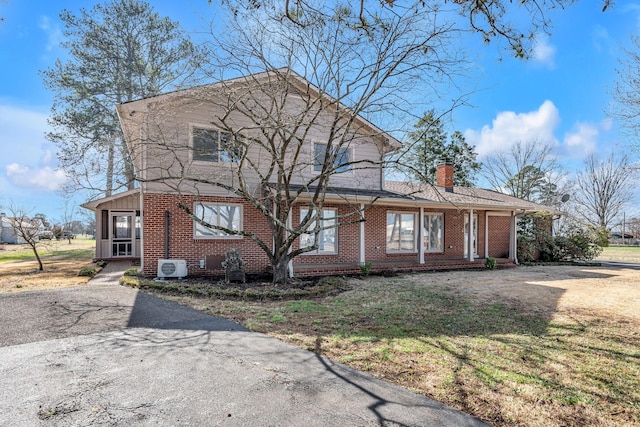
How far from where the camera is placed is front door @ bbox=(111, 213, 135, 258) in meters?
16.7

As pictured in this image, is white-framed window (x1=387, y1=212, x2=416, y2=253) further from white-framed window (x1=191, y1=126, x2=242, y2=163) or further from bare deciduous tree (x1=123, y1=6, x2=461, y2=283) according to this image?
white-framed window (x1=191, y1=126, x2=242, y2=163)

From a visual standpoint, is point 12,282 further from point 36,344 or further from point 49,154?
point 49,154

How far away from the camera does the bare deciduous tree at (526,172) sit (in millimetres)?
34312

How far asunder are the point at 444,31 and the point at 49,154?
24526 millimetres

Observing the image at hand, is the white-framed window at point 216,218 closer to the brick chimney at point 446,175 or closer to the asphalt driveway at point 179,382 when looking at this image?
the asphalt driveway at point 179,382

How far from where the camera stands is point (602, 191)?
3738 centimetres

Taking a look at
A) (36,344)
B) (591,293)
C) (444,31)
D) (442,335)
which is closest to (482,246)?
(591,293)

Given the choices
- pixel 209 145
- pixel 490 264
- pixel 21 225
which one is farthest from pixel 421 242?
pixel 21 225

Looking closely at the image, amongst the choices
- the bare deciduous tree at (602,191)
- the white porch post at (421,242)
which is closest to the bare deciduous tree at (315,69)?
the white porch post at (421,242)

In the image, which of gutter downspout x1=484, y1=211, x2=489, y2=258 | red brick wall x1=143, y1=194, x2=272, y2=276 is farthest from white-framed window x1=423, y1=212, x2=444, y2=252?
red brick wall x1=143, y1=194, x2=272, y2=276

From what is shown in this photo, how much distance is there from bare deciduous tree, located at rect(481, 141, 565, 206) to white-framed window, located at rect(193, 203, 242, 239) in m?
29.3

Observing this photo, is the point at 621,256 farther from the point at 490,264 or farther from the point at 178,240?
the point at 178,240

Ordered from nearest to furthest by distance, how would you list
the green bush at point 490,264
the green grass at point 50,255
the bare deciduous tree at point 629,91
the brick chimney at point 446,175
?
the bare deciduous tree at point 629,91
the green bush at point 490,264
the brick chimney at point 446,175
the green grass at point 50,255

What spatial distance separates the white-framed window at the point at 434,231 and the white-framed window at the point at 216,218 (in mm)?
8261
